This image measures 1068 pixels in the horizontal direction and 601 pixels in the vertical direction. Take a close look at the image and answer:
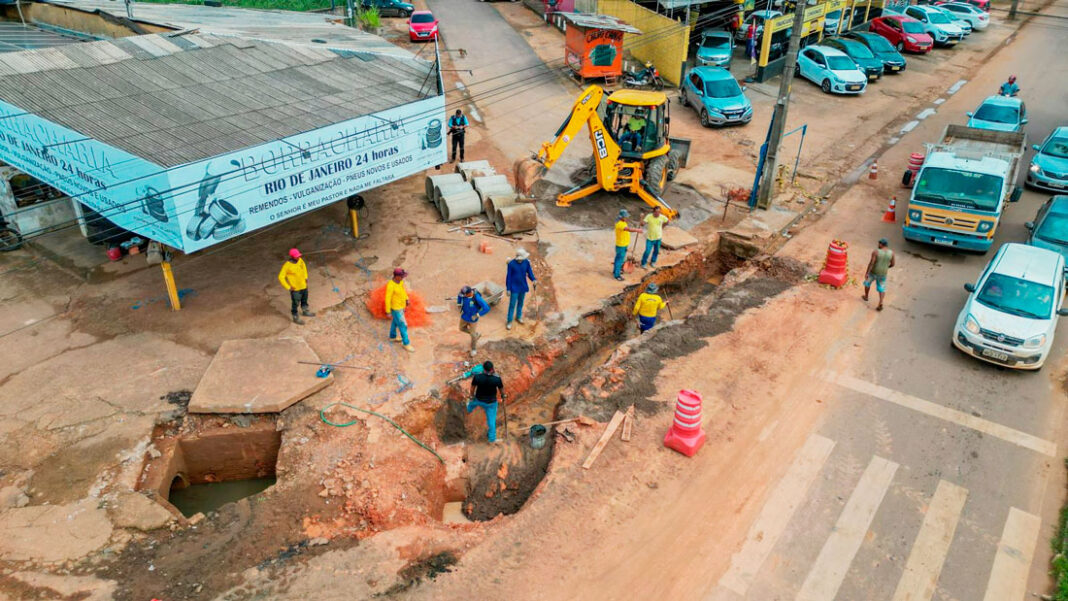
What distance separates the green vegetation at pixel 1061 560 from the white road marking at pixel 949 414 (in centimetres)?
148

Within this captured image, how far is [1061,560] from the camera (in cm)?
926

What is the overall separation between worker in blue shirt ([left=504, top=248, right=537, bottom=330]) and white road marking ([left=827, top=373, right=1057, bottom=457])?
19.5 feet

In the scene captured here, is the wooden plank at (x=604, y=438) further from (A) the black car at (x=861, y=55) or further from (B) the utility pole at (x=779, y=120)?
(A) the black car at (x=861, y=55)

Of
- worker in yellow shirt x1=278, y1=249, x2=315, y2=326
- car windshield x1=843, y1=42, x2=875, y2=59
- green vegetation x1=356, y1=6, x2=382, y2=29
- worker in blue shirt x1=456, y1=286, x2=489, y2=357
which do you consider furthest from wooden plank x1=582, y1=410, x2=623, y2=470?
green vegetation x1=356, y1=6, x2=382, y2=29

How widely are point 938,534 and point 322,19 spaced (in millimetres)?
24838

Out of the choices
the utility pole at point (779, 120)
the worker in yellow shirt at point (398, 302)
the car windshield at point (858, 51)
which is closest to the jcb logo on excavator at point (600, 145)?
the utility pole at point (779, 120)

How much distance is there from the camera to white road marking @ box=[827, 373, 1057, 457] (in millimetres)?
11422

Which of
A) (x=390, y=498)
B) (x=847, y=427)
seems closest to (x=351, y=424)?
(x=390, y=498)

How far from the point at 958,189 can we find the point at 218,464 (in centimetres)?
1696

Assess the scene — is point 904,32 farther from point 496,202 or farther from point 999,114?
point 496,202

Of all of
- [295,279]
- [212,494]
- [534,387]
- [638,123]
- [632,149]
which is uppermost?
[638,123]

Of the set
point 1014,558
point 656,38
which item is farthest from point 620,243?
point 656,38

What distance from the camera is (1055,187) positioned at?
20219mm

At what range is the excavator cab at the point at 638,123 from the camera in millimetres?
18125
